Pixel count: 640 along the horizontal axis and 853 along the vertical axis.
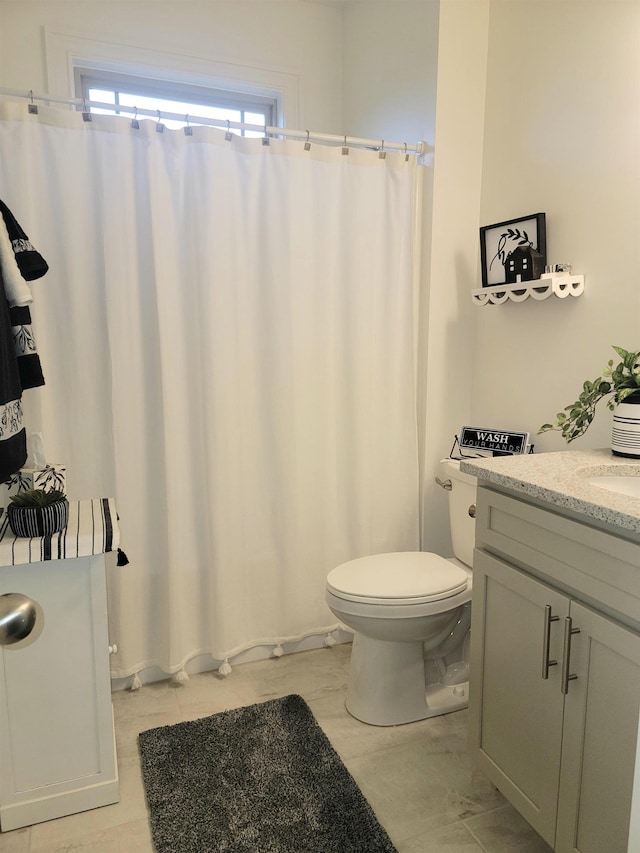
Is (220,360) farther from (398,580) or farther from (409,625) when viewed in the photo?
(409,625)

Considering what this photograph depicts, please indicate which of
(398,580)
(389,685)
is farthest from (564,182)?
(389,685)

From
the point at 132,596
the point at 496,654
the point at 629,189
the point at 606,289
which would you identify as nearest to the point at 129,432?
the point at 132,596

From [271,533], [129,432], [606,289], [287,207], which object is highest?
[287,207]

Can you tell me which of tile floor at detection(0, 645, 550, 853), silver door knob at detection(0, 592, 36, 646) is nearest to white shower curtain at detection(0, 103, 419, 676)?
tile floor at detection(0, 645, 550, 853)

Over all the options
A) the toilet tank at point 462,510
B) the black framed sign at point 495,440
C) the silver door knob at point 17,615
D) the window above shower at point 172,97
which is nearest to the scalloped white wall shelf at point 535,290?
the black framed sign at point 495,440

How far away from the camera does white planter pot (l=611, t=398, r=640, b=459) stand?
1495 millimetres

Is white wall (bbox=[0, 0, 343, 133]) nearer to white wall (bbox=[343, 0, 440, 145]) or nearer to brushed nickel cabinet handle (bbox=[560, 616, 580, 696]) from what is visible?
white wall (bbox=[343, 0, 440, 145])

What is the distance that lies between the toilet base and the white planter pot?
89 centimetres

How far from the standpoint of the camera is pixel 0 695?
57.1 inches

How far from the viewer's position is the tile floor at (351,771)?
1.45 metres

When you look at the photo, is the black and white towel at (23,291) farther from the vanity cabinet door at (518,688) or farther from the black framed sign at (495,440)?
the black framed sign at (495,440)

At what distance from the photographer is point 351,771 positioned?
1679mm

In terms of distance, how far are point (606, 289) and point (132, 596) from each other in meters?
1.80

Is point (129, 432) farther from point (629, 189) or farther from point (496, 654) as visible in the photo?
point (629, 189)
